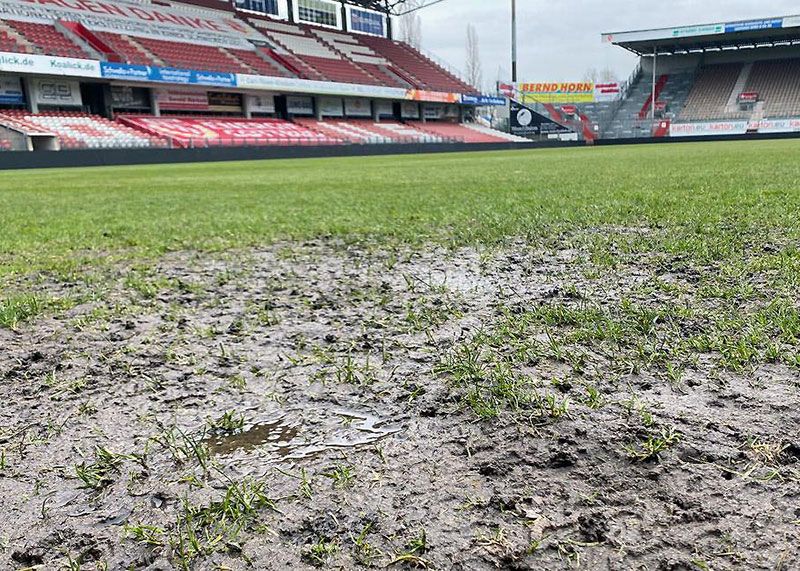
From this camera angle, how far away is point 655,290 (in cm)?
251

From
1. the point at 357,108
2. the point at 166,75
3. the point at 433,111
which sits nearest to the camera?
the point at 166,75

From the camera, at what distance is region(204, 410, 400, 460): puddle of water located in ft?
4.79

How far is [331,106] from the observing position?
41.7 m

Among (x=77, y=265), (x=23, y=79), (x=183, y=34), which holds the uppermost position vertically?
(x=183, y=34)

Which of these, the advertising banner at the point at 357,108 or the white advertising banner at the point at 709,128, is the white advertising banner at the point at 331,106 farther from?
the white advertising banner at the point at 709,128

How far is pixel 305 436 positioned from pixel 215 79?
114ft

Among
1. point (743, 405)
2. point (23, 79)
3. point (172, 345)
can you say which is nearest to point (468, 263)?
point (172, 345)

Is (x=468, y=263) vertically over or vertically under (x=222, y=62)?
under

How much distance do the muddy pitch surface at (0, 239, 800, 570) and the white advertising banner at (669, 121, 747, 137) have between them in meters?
44.6

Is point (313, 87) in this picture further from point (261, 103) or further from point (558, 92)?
point (558, 92)

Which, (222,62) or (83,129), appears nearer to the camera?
(83,129)

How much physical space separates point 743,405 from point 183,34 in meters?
42.0

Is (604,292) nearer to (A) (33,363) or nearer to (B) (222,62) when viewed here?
(A) (33,363)

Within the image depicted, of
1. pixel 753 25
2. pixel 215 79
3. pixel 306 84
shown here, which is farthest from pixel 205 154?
pixel 753 25
